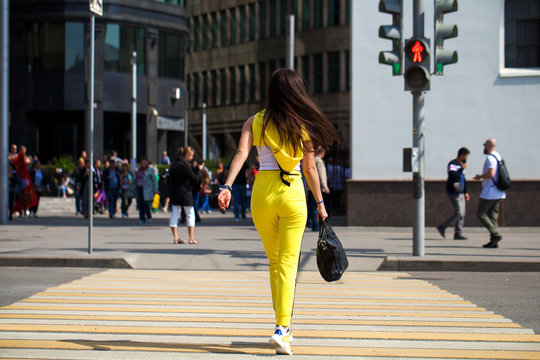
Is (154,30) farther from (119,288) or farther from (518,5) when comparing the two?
(119,288)

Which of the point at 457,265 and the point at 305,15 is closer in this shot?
the point at 457,265

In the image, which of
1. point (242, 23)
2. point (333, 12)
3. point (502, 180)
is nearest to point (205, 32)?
point (242, 23)

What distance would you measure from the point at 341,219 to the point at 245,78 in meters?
40.9

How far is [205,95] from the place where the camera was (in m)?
66.8

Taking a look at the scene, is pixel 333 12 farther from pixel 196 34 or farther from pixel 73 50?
pixel 73 50

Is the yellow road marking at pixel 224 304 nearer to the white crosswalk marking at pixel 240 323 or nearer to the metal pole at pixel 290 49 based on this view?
the white crosswalk marking at pixel 240 323

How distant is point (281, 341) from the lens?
5730 mm

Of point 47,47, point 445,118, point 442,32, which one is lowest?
point 445,118

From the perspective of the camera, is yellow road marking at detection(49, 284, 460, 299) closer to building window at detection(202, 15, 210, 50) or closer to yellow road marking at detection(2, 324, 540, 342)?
yellow road marking at detection(2, 324, 540, 342)

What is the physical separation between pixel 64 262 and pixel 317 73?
44094mm

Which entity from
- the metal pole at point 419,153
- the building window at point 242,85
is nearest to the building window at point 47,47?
the building window at point 242,85

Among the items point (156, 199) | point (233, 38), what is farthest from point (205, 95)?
point (156, 199)

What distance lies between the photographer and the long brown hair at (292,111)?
589 cm

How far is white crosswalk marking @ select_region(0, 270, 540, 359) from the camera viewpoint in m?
6.00
